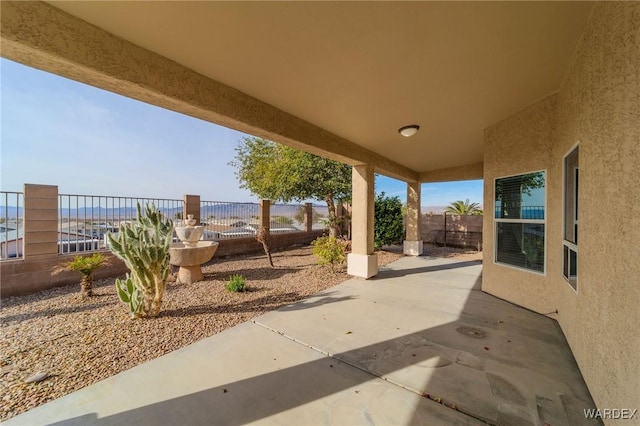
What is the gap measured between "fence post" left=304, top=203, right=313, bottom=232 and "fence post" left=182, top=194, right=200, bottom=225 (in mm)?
5322

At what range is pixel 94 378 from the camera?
2363 mm

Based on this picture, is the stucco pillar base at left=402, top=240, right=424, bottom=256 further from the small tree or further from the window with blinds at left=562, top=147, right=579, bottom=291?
the small tree

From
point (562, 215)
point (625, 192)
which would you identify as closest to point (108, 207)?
point (625, 192)

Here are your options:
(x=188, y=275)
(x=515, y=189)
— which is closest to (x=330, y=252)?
(x=188, y=275)

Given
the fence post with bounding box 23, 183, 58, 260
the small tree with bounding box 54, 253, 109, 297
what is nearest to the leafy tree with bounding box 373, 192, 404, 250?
the small tree with bounding box 54, 253, 109, 297

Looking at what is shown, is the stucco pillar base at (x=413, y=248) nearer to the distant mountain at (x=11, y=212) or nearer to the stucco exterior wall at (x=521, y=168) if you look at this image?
the stucco exterior wall at (x=521, y=168)

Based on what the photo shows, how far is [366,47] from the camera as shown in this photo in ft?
7.64

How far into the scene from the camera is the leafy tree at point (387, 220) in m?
9.82

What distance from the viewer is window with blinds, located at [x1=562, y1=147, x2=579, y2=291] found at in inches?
118

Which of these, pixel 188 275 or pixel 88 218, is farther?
pixel 88 218

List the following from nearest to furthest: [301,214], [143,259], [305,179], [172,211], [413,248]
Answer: [143,259]
[172,211]
[305,179]
[413,248]
[301,214]

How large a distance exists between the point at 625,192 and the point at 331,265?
5.62 m

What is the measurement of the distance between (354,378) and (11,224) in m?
7.00

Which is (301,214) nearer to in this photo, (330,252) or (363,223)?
(330,252)
